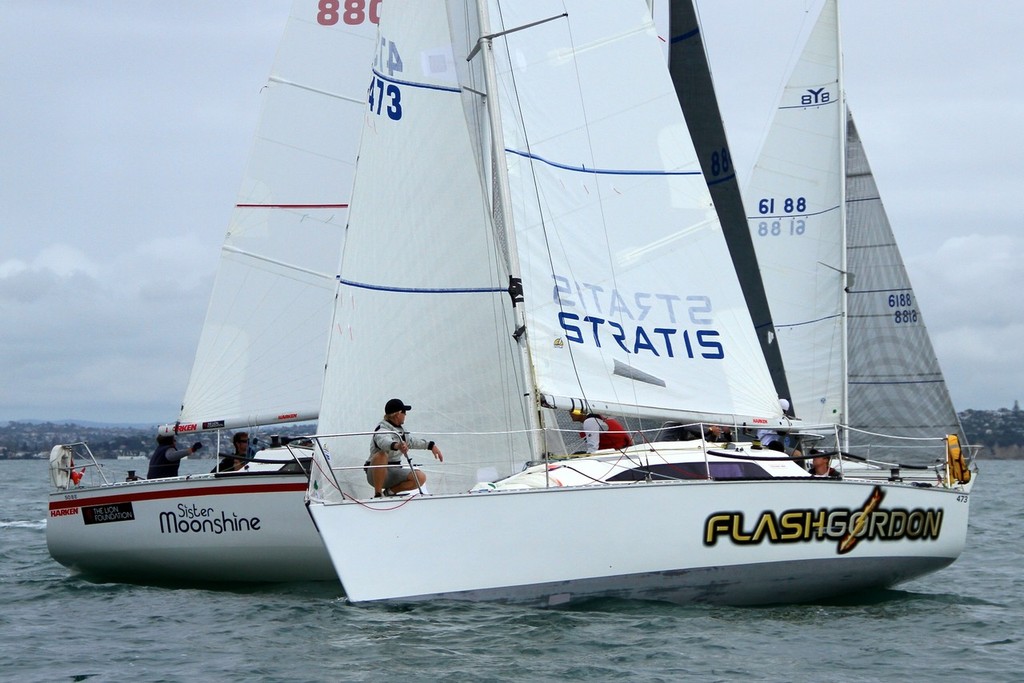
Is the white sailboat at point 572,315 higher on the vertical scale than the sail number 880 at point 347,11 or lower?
lower

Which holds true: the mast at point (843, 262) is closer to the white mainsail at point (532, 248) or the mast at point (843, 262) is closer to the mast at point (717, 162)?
the mast at point (717, 162)

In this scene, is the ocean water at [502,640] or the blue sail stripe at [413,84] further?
the blue sail stripe at [413,84]

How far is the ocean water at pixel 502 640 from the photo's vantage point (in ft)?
30.2

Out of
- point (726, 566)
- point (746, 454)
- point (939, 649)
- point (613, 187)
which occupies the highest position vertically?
point (613, 187)

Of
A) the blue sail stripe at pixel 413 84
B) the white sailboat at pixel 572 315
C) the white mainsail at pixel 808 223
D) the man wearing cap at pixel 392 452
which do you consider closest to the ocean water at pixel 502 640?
the white sailboat at pixel 572 315

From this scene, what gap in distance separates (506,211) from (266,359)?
16.2ft

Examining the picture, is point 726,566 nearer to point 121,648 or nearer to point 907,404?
point 121,648

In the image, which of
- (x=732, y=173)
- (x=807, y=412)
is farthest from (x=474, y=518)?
(x=807, y=412)

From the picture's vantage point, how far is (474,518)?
419 inches

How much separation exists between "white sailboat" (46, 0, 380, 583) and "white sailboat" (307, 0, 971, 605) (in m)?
2.04

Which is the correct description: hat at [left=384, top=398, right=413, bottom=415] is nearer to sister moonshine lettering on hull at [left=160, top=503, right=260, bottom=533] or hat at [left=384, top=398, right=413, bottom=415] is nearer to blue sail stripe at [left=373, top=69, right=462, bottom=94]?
sister moonshine lettering on hull at [left=160, top=503, right=260, bottom=533]

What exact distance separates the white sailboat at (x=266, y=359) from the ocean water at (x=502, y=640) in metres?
0.86

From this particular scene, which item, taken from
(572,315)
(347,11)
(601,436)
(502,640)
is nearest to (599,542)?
(502,640)

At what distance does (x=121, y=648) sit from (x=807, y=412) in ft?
46.0
